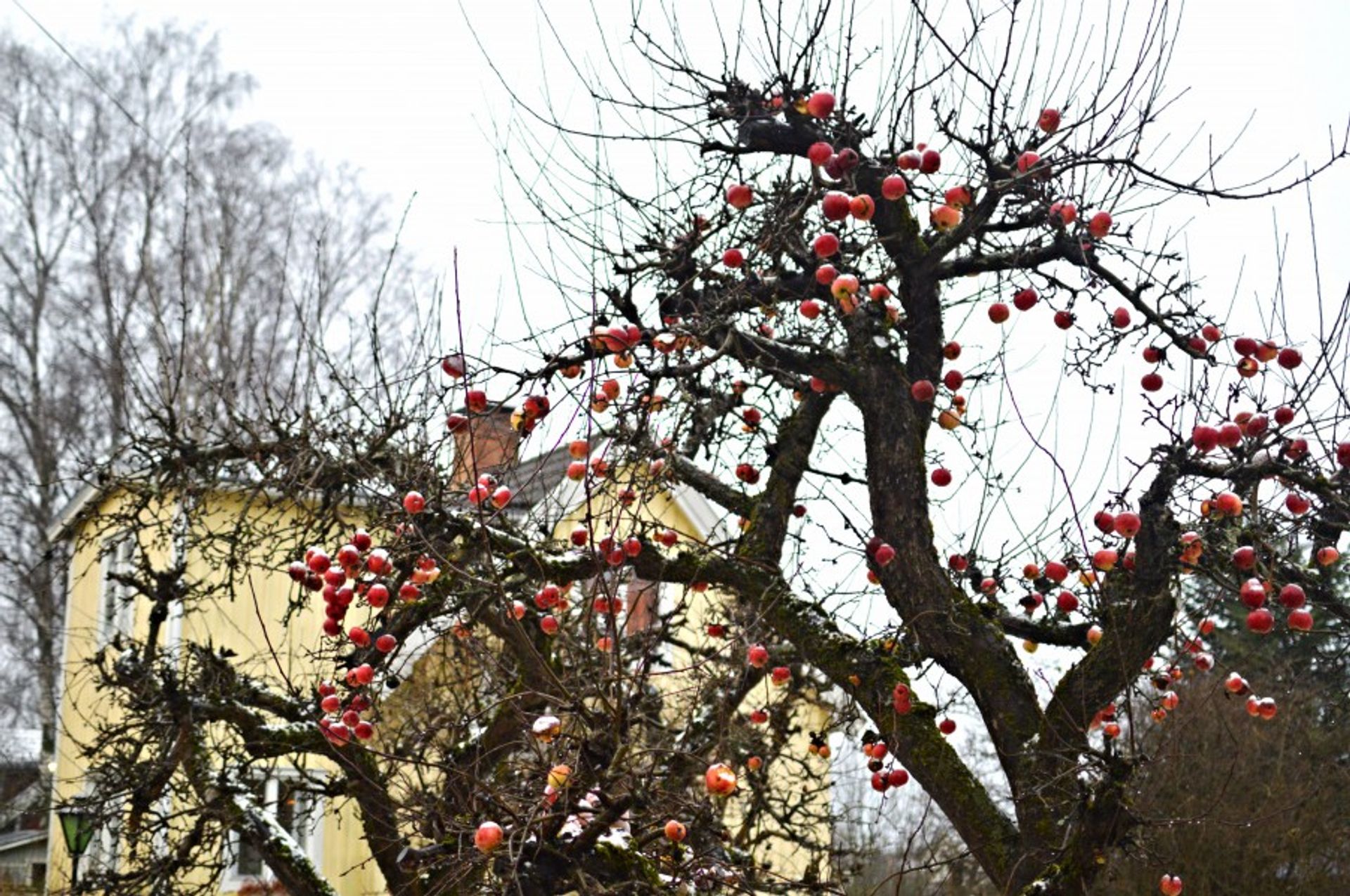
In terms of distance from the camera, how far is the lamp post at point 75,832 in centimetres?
657

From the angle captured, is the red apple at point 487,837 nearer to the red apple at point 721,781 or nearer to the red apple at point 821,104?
the red apple at point 721,781

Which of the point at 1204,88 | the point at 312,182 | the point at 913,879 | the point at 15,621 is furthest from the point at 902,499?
the point at 15,621

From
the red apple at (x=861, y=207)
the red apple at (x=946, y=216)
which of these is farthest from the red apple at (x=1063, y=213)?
the red apple at (x=861, y=207)

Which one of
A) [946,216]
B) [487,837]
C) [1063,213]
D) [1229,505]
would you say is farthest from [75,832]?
[1229,505]

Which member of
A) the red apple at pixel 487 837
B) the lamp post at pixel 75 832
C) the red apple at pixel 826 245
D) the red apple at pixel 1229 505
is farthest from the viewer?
the lamp post at pixel 75 832

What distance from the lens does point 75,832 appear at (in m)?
7.87

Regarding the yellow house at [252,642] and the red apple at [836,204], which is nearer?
the red apple at [836,204]

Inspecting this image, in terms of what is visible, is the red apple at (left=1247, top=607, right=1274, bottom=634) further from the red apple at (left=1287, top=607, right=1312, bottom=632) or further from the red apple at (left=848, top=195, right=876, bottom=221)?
the red apple at (left=848, top=195, right=876, bottom=221)

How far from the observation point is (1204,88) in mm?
5422

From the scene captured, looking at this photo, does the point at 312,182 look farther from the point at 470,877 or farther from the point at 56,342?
the point at 470,877

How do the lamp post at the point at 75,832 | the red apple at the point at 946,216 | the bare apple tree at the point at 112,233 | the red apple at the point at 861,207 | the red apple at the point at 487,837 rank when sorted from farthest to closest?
the bare apple tree at the point at 112,233
the lamp post at the point at 75,832
the red apple at the point at 946,216
the red apple at the point at 861,207
the red apple at the point at 487,837

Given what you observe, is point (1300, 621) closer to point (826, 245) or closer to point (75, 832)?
point (826, 245)

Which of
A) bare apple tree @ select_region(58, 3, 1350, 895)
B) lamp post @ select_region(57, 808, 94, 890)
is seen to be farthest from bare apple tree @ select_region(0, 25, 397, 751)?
bare apple tree @ select_region(58, 3, 1350, 895)

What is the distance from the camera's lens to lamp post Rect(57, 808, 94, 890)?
6.57m
